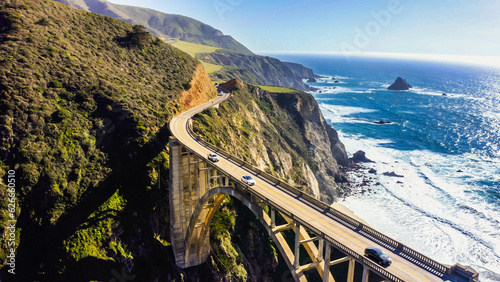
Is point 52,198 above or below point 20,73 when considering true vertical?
below

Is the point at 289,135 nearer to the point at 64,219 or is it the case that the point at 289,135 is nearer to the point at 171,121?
the point at 171,121

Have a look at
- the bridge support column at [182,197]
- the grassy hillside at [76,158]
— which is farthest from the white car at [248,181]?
the grassy hillside at [76,158]

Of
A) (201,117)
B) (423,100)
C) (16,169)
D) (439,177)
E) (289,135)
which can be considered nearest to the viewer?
(16,169)

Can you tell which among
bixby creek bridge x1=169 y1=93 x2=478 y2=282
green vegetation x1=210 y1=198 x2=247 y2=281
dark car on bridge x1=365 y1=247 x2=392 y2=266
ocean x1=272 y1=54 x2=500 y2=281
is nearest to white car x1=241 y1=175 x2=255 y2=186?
bixby creek bridge x1=169 y1=93 x2=478 y2=282

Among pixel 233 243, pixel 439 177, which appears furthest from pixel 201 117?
pixel 439 177

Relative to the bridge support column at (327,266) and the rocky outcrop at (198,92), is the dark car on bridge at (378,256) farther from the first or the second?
the rocky outcrop at (198,92)
